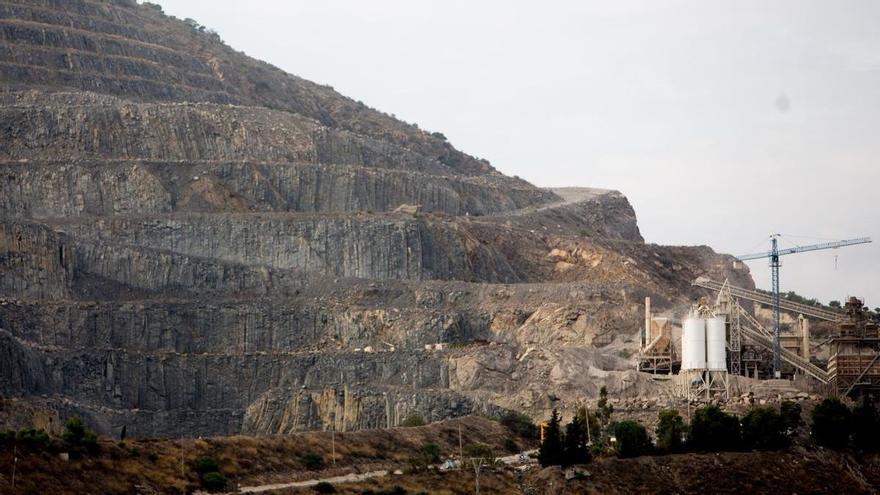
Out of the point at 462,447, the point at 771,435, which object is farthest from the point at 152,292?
the point at 771,435

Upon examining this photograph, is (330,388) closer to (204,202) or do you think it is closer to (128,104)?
(204,202)

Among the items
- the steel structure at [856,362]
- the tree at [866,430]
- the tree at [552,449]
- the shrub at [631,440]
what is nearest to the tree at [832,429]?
the tree at [866,430]

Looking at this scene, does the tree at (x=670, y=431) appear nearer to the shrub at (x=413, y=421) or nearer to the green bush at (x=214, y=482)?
the shrub at (x=413, y=421)

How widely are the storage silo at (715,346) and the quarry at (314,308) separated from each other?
141 millimetres

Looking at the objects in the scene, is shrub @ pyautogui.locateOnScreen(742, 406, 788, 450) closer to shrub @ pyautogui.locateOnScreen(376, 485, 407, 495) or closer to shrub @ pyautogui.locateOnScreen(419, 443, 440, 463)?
shrub @ pyautogui.locateOnScreen(419, 443, 440, 463)

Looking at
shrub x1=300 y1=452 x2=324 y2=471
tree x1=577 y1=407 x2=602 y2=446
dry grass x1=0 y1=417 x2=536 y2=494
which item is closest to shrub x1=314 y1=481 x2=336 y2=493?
dry grass x1=0 y1=417 x2=536 y2=494

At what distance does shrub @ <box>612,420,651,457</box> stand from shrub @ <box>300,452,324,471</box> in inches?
592

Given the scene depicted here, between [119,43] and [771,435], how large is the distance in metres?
82.2

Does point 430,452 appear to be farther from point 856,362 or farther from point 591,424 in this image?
point 856,362

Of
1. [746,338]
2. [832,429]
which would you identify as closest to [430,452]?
[832,429]

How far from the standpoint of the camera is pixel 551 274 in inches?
6722

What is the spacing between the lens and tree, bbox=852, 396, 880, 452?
125875mm

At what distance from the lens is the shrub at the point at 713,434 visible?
12350cm

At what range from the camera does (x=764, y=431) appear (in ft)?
410
